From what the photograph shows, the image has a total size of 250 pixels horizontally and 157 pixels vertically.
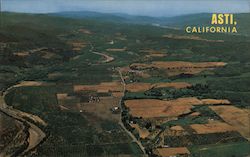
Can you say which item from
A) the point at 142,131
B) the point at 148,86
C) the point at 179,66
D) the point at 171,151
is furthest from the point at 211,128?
the point at 179,66

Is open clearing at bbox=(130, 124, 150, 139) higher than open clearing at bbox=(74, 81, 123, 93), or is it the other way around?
open clearing at bbox=(74, 81, 123, 93)

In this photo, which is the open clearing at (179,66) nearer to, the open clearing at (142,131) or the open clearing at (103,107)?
the open clearing at (103,107)

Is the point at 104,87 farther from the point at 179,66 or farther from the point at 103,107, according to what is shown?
the point at 179,66

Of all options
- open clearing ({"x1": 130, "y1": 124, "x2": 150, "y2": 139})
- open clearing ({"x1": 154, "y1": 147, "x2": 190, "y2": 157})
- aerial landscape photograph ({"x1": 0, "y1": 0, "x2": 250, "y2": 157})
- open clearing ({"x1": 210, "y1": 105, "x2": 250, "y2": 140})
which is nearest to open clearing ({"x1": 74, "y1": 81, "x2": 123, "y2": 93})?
aerial landscape photograph ({"x1": 0, "y1": 0, "x2": 250, "y2": 157})

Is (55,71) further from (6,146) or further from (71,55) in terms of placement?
(6,146)

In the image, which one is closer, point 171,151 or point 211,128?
point 171,151

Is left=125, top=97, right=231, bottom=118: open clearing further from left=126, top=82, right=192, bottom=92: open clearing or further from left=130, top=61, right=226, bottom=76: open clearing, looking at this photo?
left=130, top=61, right=226, bottom=76: open clearing
